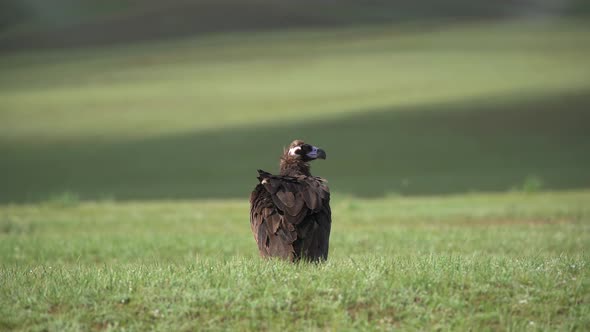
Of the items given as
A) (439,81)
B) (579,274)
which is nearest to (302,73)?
(439,81)

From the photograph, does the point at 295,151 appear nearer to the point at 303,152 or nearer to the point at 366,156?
the point at 303,152

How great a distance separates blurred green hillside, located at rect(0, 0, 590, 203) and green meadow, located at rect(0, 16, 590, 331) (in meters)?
0.28

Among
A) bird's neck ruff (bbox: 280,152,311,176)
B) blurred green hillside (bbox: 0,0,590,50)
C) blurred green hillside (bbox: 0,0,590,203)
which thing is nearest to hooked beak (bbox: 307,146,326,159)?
bird's neck ruff (bbox: 280,152,311,176)

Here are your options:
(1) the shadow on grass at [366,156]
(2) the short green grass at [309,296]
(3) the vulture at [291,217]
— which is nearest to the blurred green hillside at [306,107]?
(1) the shadow on grass at [366,156]

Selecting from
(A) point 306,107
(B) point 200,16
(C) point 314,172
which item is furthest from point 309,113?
(B) point 200,16

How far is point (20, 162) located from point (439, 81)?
40.9 m

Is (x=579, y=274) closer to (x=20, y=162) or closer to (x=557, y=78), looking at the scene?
(x=20, y=162)

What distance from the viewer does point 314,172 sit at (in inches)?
2188

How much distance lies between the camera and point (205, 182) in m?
52.6

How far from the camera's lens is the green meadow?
8797 mm

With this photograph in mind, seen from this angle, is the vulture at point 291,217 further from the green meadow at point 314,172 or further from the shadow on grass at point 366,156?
the shadow on grass at point 366,156

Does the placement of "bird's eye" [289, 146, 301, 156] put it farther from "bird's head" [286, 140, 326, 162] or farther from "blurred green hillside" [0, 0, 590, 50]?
"blurred green hillside" [0, 0, 590, 50]

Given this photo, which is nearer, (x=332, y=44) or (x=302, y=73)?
(x=302, y=73)

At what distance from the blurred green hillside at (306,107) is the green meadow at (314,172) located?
279mm
